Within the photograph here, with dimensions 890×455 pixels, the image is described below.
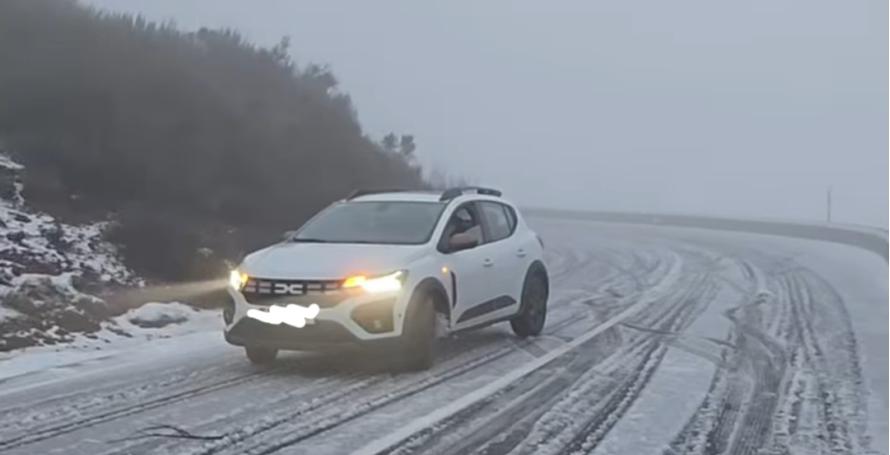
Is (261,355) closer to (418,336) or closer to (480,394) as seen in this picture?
(418,336)

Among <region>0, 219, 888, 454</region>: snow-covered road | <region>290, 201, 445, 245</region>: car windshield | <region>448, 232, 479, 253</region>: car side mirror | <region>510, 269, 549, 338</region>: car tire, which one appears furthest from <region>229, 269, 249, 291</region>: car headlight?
<region>510, 269, 549, 338</region>: car tire

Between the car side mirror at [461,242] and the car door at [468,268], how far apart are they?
0.12 feet

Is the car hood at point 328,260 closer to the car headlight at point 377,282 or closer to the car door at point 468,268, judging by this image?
the car headlight at point 377,282

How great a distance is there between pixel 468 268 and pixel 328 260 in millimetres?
1641

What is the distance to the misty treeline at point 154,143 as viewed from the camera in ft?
54.2

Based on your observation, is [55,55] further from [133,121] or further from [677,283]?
[677,283]

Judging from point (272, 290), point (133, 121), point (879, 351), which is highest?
point (133, 121)

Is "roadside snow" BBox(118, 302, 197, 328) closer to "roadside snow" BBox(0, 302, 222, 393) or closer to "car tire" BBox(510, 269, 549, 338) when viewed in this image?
"roadside snow" BBox(0, 302, 222, 393)

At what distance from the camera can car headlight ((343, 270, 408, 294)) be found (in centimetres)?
968

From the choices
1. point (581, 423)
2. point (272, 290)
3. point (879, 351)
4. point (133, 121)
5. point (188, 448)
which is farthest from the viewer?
point (133, 121)

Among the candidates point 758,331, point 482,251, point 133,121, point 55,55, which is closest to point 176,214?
point 133,121

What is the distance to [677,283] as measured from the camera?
66.0 feet

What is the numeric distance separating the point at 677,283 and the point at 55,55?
11.0 m

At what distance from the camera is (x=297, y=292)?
9.68 m
